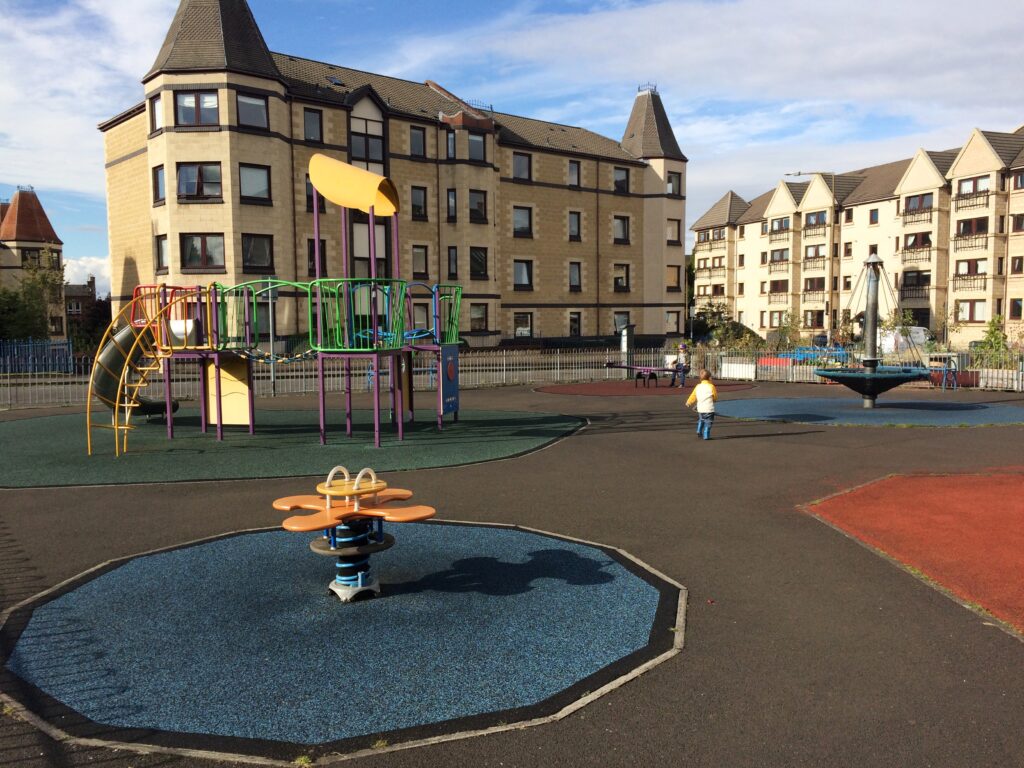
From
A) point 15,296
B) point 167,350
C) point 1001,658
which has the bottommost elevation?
point 1001,658

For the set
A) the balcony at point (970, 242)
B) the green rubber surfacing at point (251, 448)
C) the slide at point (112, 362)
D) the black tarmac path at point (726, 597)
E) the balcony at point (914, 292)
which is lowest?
the black tarmac path at point (726, 597)

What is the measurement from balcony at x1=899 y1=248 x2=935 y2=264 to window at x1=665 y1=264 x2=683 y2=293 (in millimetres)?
20747

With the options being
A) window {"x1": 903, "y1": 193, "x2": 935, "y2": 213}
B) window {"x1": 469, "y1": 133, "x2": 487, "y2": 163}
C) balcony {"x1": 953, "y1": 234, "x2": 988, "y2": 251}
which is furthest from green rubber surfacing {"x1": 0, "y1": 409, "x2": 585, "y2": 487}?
window {"x1": 903, "y1": 193, "x2": 935, "y2": 213}

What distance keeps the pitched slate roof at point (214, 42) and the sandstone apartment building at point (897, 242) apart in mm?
36557

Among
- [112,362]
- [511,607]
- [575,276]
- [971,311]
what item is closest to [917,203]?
[971,311]

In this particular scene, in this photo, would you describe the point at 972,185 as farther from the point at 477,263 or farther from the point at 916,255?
the point at 477,263

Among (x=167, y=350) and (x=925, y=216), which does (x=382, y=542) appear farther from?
(x=925, y=216)

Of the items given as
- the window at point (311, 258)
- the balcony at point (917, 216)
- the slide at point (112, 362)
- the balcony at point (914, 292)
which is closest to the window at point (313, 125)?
the window at point (311, 258)

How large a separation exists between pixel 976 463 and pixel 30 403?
2798 centimetres

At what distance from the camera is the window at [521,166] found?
152ft

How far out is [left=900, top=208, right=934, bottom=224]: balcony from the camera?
5809 centimetres

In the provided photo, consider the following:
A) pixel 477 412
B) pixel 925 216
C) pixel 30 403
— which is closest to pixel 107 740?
pixel 477 412

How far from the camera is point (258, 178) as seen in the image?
3488 cm

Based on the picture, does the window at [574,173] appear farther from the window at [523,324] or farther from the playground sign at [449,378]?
the playground sign at [449,378]
